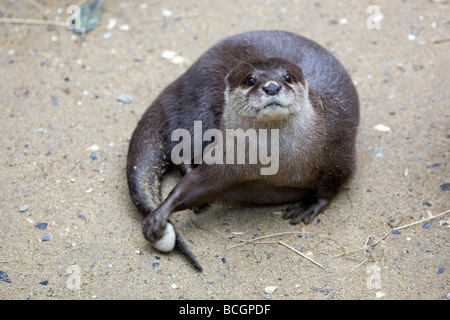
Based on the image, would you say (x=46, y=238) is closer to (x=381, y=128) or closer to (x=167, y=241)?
(x=167, y=241)

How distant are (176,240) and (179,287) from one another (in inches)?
8.8

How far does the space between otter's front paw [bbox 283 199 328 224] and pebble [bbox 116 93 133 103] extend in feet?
3.74

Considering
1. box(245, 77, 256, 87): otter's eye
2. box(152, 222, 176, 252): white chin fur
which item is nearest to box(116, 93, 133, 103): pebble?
box(152, 222, 176, 252): white chin fur

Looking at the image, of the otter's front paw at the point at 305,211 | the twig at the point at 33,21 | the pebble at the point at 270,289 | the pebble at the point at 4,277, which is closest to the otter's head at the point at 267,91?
the otter's front paw at the point at 305,211

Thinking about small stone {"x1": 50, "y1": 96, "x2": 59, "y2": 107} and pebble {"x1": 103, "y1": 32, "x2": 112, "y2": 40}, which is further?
pebble {"x1": 103, "y1": 32, "x2": 112, "y2": 40}

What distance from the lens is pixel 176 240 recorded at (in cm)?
247

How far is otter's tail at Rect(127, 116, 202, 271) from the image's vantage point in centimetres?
262

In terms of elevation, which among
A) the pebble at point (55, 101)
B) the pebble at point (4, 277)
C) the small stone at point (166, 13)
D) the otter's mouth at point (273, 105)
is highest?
the otter's mouth at point (273, 105)

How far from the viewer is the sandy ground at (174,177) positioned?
2357 millimetres

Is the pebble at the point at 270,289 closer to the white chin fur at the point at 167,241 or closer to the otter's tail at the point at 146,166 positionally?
the white chin fur at the point at 167,241

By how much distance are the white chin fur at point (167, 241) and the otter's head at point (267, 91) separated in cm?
54

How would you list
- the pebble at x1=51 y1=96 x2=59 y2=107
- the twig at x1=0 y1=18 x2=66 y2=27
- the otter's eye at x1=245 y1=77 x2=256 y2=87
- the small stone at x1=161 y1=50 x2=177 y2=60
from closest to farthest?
the otter's eye at x1=245 y1=77 x2=256 y2=87 → the pebble at x1=51 y1=96 x2=59 y2=107 → the small stone at x1=161 y1=50 x2=177 y2=60 → the twig at x1=0 y1=18 x2=66 y2=27

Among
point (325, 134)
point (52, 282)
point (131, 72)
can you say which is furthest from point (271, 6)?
point (52, 282)

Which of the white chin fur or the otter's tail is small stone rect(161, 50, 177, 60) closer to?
the otter's tail
